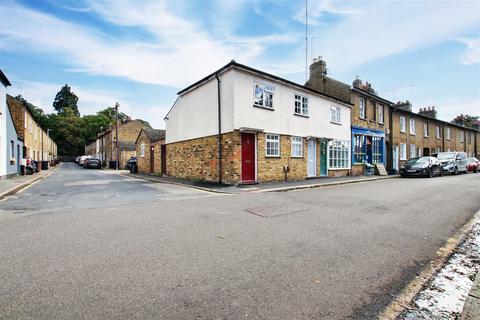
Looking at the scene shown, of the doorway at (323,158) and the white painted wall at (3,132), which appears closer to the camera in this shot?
the white painted wall at (3,132)

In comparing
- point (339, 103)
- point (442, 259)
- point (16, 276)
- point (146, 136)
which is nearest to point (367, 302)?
point (442, 259)

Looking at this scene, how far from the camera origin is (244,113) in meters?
13.0

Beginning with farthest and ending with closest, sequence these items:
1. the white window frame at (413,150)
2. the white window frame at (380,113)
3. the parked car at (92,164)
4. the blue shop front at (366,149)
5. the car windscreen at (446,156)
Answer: the parked car at (92,164), the white window frame at (413,150), the white window frame at (380,113), the car windscreen at (446,156), the blue shop front at (366,149)

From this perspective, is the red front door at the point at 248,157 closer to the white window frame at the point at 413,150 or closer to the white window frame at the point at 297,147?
the white window frame at the point at 297,147

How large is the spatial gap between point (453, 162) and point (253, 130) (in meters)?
19.4

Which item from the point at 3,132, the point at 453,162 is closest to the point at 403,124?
the point at 453,162

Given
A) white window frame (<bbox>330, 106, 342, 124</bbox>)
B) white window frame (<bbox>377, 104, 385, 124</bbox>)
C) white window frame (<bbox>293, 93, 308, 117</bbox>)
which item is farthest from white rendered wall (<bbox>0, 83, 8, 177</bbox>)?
white window frame (<bbox>377, 104, 385, 124</bbox>)

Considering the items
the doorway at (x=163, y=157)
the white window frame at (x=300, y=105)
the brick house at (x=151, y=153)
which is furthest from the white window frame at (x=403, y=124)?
the brick house at (x=151, y=153)

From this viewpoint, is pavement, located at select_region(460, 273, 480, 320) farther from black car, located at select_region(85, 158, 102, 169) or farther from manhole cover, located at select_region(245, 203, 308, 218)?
black car, located at select_region(85, 158, 102, 169)

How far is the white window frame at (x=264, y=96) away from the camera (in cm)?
1365

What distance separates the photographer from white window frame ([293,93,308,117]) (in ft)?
52.3

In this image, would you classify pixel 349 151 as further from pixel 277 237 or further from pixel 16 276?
pixel 16 276

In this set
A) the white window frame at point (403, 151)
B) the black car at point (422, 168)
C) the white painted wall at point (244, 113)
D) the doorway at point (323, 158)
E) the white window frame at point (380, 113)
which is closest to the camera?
the white painted wall at point (244, 113)

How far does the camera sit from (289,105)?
605 inches
